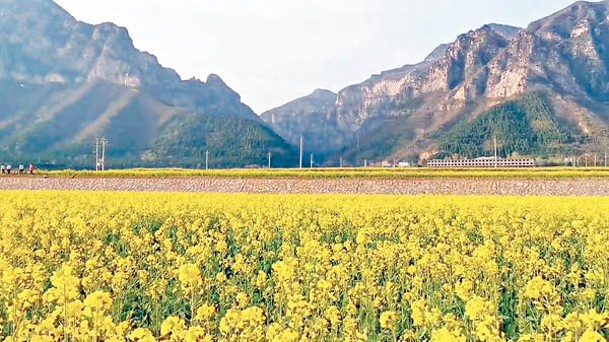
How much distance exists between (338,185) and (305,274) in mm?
27011

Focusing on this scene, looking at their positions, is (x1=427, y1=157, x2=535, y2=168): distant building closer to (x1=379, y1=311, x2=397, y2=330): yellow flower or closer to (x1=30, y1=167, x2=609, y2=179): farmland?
(x1=30, y1=167, x2=609, y2=179): farmland

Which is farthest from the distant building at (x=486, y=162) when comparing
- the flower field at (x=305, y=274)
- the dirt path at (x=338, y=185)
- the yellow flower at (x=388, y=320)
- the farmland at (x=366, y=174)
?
the yellow flower at (x=388, y=320)

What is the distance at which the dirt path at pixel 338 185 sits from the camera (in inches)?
1256

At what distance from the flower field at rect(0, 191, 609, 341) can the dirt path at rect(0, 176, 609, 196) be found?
16.8m

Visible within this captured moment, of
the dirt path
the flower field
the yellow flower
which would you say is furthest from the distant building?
the yellow flower

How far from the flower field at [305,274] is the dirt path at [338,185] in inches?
662

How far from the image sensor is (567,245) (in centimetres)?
1142

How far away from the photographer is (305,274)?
7.76 m

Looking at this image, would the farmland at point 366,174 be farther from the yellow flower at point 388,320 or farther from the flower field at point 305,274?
the yellow flower at point 388,320

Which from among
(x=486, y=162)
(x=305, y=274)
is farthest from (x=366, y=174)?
(x=486, y=162)

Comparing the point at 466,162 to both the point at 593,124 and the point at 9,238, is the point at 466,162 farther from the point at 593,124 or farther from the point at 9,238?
the point at 9,238

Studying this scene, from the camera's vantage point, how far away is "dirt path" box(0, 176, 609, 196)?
31.9m

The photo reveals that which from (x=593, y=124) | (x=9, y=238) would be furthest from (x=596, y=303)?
(x=593, y=124)

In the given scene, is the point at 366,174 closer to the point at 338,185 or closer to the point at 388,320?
the point at 338,185
